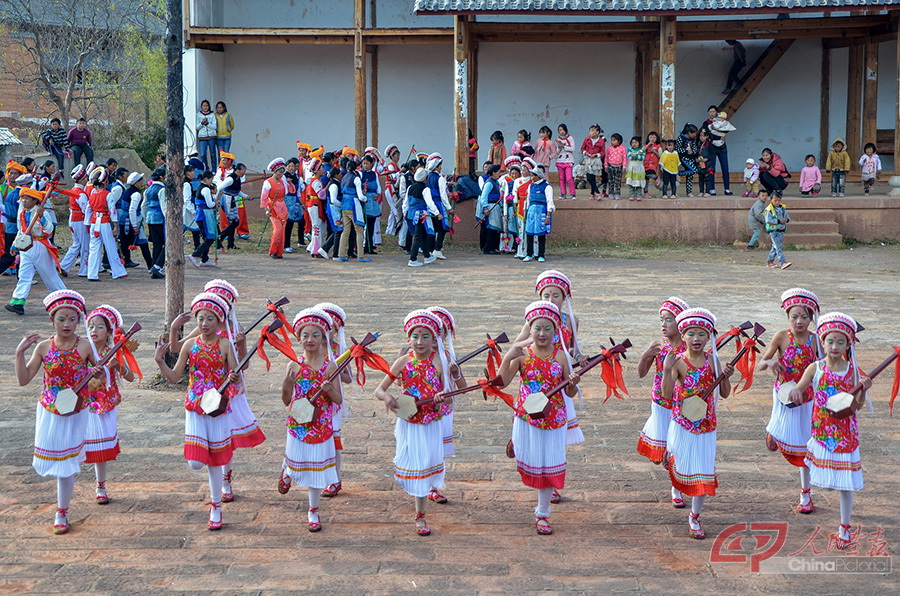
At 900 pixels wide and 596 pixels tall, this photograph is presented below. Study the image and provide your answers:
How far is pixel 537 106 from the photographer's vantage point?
877 inches

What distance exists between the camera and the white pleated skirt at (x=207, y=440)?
242 inches

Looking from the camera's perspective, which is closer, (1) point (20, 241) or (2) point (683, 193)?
(1) point (20, 241)

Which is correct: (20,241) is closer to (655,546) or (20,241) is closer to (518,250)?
(518,250)

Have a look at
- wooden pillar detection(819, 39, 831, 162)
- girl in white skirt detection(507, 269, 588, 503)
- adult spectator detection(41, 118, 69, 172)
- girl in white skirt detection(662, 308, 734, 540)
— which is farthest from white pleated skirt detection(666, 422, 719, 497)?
adult spectator detection(41, 118, 69, 172)

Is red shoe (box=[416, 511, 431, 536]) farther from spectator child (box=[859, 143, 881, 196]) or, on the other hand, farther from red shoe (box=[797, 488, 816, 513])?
spectator child (box=[859, 143, 881, 196])

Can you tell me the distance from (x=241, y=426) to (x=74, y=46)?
22219 millimetres

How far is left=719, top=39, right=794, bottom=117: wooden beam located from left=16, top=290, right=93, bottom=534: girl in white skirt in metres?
18.1

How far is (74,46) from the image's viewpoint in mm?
25609

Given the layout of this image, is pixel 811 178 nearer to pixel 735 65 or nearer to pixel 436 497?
pixel 735 65

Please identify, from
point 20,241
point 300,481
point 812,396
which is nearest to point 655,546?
point 812,396

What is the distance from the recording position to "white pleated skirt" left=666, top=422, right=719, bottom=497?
5902mm

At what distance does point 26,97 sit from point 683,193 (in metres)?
21.0

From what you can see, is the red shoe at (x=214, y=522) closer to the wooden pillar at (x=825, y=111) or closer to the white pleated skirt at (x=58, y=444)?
the white pleated skirt at (x=58, y=444)

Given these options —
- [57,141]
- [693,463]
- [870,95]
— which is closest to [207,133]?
[57,141]
